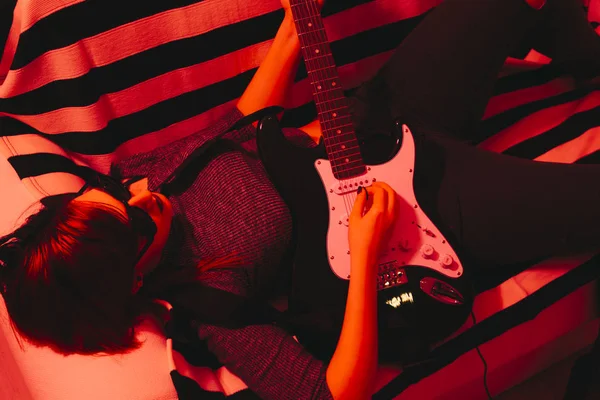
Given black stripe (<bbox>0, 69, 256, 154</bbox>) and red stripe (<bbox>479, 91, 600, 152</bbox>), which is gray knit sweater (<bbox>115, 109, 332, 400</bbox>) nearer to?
black stripe (<bbox>0, 69, 256, 154</bbox>)

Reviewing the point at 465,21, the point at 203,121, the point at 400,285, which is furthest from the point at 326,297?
the point at 465,21

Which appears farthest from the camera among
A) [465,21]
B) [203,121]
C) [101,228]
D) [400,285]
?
[203,121]

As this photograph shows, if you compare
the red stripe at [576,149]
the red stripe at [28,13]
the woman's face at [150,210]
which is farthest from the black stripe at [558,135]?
the red stripe at [28,13]

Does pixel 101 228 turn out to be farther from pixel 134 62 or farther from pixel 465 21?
pixel 465 21

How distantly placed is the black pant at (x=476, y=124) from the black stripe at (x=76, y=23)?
0.53m

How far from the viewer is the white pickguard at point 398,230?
0.90 meters

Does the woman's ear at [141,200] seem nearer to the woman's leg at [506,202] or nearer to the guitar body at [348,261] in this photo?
the guitar body at [348,261]

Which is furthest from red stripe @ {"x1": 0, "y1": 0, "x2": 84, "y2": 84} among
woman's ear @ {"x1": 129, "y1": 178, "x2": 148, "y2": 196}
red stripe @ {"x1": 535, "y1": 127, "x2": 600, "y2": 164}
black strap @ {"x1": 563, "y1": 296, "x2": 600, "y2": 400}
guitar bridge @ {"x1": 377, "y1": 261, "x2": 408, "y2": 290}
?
black strap @ {"x1": 563, "y1": 296, "x2": 600, "y2": 400}

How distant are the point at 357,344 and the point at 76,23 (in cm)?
84

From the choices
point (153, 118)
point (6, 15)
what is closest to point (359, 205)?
point (153, 118)

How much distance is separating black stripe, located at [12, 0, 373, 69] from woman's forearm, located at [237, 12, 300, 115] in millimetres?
256

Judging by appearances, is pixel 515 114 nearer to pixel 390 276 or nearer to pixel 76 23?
pixel 390 276

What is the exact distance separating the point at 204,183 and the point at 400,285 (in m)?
0.43

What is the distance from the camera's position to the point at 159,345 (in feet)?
2.94
